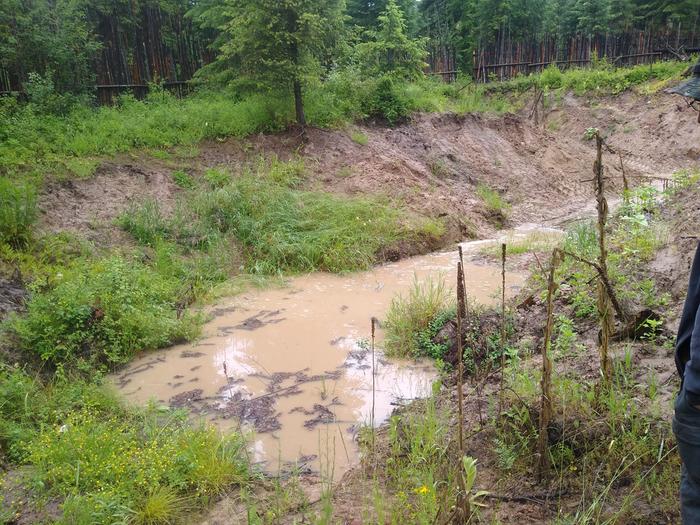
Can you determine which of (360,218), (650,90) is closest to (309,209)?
(360,218)

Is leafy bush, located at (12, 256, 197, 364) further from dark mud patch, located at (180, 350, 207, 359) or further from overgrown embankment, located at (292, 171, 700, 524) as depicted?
overgrown embankment, located at (292, 171, 700, 524)

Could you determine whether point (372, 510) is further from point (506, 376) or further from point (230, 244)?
point (230, 244)

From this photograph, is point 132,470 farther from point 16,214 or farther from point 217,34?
point 217,34

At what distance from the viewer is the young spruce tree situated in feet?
34.0

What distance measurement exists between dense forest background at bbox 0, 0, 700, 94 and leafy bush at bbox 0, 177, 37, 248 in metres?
4.29

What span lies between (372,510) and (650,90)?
65.5 feet

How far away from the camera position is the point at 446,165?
12688mm

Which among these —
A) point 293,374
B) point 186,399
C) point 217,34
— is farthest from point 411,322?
point 217,34

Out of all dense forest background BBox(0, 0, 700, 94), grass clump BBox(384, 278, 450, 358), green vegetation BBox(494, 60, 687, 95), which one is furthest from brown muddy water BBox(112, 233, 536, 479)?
green vegetation BBox(494, 60, 687, 95)

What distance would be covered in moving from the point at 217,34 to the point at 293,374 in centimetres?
1300

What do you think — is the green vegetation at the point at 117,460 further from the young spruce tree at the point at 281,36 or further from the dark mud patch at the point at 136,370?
the young spruce tree at the point at 281,36

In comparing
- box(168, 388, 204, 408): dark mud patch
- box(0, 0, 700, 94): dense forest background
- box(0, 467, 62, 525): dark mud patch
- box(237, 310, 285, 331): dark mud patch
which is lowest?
box(168, 388, 204, 408): dark mud patch

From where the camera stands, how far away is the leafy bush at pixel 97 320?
5367mm

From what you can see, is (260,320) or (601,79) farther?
(601,79)
